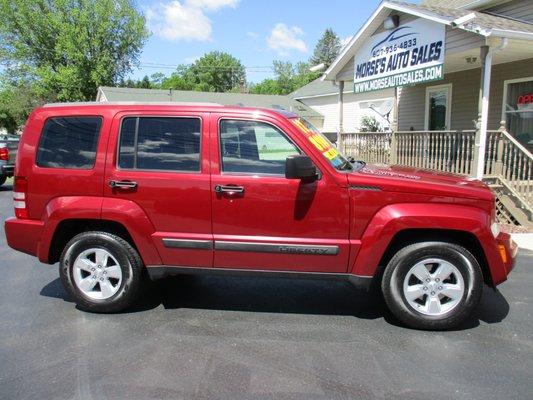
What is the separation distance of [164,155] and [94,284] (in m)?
1.40

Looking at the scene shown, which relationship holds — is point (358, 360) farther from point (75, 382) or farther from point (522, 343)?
point (75, 382)

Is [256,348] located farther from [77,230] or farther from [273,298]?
[77,230]

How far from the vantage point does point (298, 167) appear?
13.1 feet

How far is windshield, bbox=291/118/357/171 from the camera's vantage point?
4.36 m

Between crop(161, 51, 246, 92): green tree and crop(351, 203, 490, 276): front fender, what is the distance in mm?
87330

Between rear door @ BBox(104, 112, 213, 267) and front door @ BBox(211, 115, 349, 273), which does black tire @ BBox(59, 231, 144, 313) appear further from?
front door @ BBox(211, 115, 349, 273)

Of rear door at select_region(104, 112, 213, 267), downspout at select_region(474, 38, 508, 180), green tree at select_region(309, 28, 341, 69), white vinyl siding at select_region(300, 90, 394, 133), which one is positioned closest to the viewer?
Result: rear door at select_region(104, 112, 213, 267)

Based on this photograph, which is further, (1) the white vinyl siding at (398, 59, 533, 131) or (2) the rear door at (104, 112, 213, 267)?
(1) the white vinyl siding at (398, 59, 533, 131)

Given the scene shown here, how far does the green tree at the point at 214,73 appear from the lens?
293ft

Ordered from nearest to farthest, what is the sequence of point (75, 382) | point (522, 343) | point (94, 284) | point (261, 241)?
point (75, 382), point (522, 343), point (261, 241), point (94, 284)

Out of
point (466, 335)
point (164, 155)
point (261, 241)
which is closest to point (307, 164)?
point (261, 241)

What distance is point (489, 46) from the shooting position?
29.7 ft

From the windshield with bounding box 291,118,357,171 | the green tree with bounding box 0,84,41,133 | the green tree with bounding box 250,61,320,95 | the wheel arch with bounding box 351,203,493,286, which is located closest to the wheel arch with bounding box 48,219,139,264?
the windshield with bounding box 291,118,357,171

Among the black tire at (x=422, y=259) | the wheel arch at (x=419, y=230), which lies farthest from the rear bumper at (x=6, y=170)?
the black tire at (x=422, y=259)
